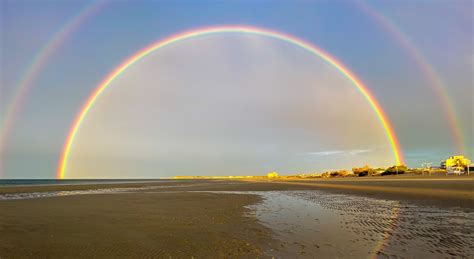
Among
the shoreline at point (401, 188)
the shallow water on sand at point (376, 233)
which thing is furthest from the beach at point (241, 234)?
the shoreline at point (401, 188)

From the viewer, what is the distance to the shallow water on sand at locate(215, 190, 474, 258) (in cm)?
984

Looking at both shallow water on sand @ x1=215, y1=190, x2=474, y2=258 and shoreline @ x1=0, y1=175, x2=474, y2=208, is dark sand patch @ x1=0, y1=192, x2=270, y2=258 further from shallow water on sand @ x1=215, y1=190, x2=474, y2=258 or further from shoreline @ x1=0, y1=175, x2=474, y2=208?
shoreline @ x1=0, y1=175, x2=474, y2=208

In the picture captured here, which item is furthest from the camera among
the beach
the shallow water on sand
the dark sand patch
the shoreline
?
the shoreline

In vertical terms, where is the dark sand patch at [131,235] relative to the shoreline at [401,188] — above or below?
below

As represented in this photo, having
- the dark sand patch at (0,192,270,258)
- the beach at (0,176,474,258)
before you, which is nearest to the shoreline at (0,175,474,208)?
the beach at (0,176,474,258)

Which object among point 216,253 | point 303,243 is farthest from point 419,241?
point 216,253

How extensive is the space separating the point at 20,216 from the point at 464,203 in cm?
2522

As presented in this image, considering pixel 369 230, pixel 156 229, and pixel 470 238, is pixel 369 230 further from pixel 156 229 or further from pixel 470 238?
pixel 156 229

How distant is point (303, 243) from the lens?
11211mm

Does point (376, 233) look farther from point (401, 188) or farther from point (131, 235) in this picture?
point (401, 188)

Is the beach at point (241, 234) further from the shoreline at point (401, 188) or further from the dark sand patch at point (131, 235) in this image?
the shoreline at point (401, 188)

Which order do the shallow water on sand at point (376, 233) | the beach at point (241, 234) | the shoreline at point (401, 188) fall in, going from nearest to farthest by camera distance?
the shallow water on sand at point (376, 233), the beach at point (241, 234), the shoreline at point (401, 188)

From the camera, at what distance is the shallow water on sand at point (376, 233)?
984 cm

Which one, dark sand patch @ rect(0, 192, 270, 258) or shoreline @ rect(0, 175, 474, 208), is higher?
shoreline @ rect(0, 175, 474, 208)
